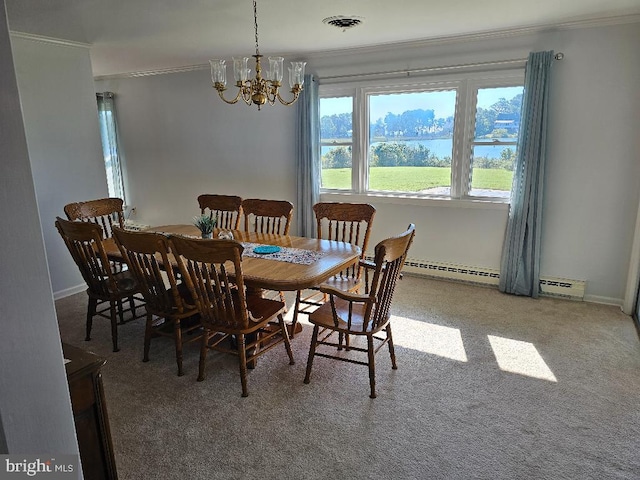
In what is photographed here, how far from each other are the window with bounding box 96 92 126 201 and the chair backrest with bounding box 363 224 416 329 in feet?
17.5

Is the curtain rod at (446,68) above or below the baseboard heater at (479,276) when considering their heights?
above

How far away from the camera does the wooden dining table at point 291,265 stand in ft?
7.53

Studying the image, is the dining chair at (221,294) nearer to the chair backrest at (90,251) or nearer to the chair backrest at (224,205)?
the chair backrest at (90,251)

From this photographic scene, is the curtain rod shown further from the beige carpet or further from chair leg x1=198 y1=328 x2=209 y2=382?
chair leg x1=198 y1=328 x2=209 y2=382

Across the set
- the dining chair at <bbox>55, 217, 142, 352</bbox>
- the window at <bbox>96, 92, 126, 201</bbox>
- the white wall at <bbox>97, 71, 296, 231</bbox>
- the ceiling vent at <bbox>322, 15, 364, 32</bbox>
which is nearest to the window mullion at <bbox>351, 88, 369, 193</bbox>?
the white wall at <bbox>97, 71, 296, 231</bbox>

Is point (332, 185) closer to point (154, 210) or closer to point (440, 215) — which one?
point (440, 215)

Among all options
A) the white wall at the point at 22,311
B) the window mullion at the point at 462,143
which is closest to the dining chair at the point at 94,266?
the white wall at the point at 22,311

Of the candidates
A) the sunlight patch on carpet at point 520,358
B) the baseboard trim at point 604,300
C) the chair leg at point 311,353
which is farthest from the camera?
Answer: the baseboard trim at point 604,300

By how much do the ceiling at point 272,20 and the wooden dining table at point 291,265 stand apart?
5.52 ft

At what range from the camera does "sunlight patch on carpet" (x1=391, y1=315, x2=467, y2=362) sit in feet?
9.55

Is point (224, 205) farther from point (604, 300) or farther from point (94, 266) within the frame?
point (604, 300)

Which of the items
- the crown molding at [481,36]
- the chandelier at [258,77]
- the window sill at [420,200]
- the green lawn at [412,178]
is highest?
the crown molding at [481,36]

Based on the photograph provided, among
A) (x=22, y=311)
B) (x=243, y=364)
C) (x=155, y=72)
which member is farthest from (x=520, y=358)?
(x=155, y=72)

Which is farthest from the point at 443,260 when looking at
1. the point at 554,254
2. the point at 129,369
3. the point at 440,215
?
the point at 129,369
